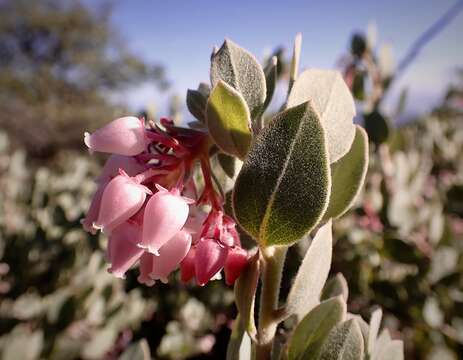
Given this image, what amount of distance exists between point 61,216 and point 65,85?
62.7 feet

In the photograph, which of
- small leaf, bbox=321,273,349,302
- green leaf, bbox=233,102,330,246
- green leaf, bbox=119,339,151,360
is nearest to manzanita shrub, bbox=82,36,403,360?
green leaf, bbox=233,102,330,246

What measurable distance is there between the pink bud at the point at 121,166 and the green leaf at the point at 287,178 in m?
0.11

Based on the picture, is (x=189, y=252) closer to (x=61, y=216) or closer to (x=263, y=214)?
(x=263, y=214)

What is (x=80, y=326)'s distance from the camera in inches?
64.9

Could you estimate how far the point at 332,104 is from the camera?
500 millimetres

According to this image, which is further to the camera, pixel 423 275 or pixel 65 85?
pixel 65 85

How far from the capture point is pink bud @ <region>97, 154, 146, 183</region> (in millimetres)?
494

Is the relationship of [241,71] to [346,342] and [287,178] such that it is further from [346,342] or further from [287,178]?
[346,342]

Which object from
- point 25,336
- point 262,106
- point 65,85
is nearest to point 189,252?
point 262,106

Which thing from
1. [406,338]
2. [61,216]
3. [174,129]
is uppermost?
[174,129]

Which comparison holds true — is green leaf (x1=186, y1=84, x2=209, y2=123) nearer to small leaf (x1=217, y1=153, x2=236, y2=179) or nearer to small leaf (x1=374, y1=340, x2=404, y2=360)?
small leaf (x1=217, y1=153, x2=236, y2=179)

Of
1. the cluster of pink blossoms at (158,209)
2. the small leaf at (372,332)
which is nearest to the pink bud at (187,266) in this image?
the cluster of pink blossoms at (158,209)

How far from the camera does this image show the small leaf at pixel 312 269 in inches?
19.7

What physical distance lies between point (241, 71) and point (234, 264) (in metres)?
0.21
